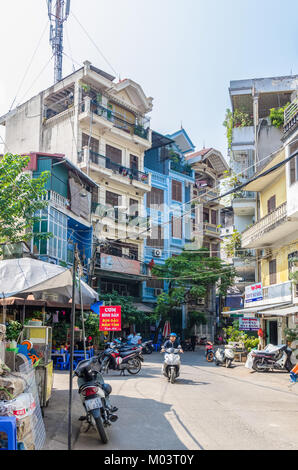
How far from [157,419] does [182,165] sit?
32876 mm

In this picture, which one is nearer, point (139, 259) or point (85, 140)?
point (85, 140)

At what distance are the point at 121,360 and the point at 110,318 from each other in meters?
3.49

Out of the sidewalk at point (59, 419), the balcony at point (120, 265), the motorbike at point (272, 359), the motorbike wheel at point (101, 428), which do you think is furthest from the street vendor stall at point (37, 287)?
the balcony at point (120, 265)

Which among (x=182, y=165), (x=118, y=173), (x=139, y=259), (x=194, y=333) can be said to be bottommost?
(x=194, y=333)

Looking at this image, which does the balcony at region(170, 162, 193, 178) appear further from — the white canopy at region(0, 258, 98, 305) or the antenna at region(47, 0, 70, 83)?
the white canopy at region(0, 258, 98, 305)

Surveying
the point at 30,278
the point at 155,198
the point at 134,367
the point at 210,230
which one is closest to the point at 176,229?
the point at 155,198

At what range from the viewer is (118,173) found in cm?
3122

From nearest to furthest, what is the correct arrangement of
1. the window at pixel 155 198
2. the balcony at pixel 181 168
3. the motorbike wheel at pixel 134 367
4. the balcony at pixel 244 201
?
the motorbike wheel at pixel 134 367 < the balcony at pixel 244 201 < the window at pixel 155 198 < the balcony at pixel 181 168

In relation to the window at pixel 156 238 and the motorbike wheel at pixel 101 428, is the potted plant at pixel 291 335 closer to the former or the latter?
the motorbike wheel at pixel 101 428

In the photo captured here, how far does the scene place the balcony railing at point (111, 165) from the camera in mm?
28397

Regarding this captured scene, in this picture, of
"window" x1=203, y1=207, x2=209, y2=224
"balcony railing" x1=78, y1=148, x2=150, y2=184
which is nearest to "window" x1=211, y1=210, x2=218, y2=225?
"window" x1=203, y1=207, x2=209, y2=224

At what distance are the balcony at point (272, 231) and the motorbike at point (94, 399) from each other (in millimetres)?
13925
